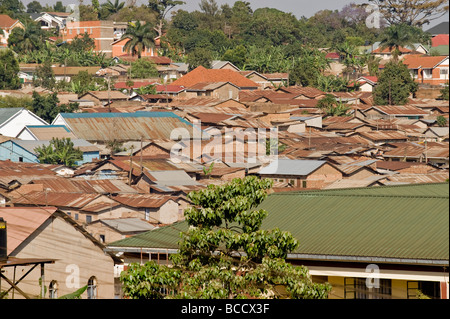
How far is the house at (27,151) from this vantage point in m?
21.6

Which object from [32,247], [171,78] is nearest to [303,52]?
[171,78]

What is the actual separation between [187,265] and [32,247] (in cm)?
396

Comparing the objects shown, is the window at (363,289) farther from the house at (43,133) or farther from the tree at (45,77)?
the tree at (45,77)

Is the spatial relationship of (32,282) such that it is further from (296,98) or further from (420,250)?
(296,98)

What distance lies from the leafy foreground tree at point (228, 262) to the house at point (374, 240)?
46 cm

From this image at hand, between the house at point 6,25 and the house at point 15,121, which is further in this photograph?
the house at point 6,25

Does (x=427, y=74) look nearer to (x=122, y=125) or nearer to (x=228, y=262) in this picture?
(x=122, y=125)

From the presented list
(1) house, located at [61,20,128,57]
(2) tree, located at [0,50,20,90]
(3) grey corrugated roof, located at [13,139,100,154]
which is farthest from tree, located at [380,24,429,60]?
(2) tree, located at [0,50,20,90]

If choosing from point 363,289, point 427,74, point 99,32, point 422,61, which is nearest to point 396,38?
point 422,61

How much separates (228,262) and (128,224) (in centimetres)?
982

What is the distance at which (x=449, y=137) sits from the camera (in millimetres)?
2363

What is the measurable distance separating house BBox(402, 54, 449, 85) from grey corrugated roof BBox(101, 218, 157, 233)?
76.7 feet

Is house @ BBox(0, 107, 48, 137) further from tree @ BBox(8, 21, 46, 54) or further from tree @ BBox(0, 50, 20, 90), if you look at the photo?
tree @ BBox(8, 21, 46, 54)

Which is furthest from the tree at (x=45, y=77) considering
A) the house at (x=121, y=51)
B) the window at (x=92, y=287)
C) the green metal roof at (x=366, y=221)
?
the green metal roof at (x=366, y=221)
